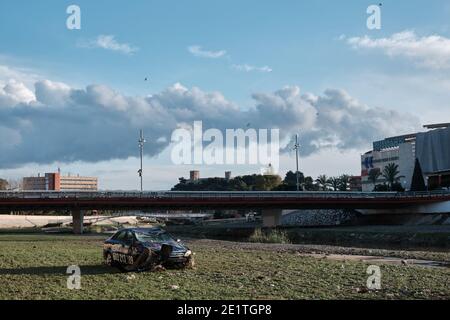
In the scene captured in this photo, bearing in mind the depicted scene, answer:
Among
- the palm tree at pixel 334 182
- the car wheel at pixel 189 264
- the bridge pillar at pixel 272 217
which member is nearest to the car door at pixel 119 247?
the car wheel at pixel 189 264

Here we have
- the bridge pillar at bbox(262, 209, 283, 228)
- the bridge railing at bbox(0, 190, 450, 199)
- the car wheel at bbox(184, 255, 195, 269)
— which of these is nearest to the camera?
the car wheel at bbox(184, 255, 195, 269)

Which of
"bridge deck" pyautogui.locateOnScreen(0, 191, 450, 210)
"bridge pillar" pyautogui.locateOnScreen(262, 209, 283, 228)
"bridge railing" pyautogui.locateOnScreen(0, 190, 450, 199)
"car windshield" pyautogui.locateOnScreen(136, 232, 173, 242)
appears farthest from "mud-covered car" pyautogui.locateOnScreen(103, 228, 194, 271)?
"bridge pillar" pyautogui.locateOnScreen(262, 209, 283, 228)

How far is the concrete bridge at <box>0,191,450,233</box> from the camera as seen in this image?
79938 millimetres

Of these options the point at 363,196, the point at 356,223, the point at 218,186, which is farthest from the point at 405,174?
the point at 363,196

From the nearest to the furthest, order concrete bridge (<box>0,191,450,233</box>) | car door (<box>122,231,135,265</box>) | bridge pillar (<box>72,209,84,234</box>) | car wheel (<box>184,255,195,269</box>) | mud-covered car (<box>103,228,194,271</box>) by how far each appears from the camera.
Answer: mud-covered car (<box>103,228,194,271</box>) → car door (<box>122,231,135,265</box>) → car wheel (<box>184,255,195,269</box>) → concrete bridge (<box>0,191,450,233</box>) → bridge pillar (<box>72,209,84,234</box>)

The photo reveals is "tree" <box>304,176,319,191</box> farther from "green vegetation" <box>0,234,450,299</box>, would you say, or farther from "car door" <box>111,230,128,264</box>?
"car door" <box>111,230,128,264</box>

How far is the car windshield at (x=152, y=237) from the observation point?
20203mm

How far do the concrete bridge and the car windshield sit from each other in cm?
6079

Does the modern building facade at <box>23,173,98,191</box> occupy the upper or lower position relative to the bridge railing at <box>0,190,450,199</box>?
upper

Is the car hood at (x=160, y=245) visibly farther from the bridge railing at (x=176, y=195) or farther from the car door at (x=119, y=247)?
the bridge railing at (x=176, y=195)

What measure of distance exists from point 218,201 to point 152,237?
6376cm

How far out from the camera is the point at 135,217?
15675 centimetres
